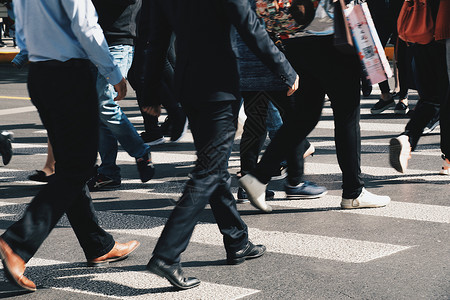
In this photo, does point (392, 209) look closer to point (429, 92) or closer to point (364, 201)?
point (364, 201)

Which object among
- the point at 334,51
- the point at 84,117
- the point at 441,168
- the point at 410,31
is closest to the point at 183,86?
the point at 84,117

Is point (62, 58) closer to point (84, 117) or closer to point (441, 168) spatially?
point (84, 117)

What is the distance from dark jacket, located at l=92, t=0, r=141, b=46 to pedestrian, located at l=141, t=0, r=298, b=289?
2613mm

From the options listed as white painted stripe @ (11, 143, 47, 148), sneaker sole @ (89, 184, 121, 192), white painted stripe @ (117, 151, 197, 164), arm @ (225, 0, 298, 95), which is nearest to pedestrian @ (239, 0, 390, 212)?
arm @ (225, 0, 298, 95)

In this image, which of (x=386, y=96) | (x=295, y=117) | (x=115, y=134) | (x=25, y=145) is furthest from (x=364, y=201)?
(x=386, y=96)

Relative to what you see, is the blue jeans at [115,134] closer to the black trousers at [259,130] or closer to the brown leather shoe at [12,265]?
the black trousers at [259,130]

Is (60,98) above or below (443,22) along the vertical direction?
above

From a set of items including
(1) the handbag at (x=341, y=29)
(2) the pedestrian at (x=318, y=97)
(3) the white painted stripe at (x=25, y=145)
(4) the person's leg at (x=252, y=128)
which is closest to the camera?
(1) the handbag at (x=341, y=29)

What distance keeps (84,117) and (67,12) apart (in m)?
0.53

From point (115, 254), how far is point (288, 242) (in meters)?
1.05

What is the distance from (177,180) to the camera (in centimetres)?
712

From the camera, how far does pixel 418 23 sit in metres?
6.50

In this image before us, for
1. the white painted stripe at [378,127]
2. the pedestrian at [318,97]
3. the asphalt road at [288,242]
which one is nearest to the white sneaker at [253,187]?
the pedestrian at [318,97]

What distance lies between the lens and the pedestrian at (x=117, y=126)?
6.76 m
